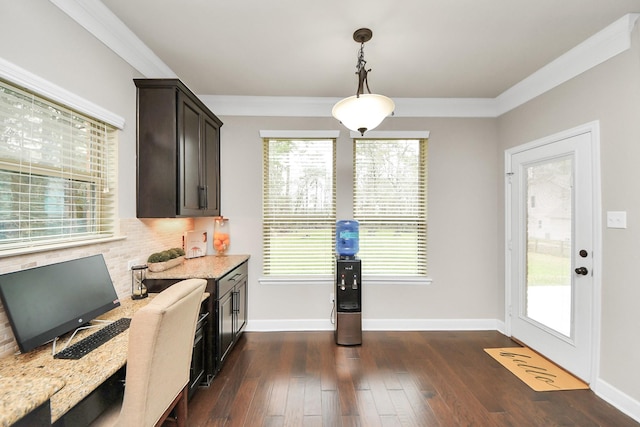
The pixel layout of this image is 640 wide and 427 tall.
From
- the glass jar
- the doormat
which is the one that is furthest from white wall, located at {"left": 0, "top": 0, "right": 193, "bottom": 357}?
the doormat

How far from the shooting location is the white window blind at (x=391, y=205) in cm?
332

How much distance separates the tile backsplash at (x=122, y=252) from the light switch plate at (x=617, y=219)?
3.73 m

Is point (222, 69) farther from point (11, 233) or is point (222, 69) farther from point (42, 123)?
point (11, 233)

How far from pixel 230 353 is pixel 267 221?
4.77 feet

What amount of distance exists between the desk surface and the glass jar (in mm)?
1677

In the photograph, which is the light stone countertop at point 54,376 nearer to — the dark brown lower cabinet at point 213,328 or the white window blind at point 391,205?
the dark brown lower cabinet at point 213,328

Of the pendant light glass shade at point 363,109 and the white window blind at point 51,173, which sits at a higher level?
the pendant light glass shade at point 363,109

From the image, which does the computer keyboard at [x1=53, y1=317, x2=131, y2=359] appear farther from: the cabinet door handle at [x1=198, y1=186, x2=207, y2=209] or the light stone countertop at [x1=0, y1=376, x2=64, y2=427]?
the cabinet door handle at [x1=198, y1=186, x2=207, y2=209]

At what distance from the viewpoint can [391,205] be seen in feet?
10.9

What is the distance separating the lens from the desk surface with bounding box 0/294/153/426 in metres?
0.61

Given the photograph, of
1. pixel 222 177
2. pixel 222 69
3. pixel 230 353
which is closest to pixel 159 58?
pixel 222 69

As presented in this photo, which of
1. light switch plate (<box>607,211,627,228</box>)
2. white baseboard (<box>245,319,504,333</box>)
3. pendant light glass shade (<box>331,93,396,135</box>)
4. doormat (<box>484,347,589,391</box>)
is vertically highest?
pendant light glass shade (<box>331,93,396,135</box>)

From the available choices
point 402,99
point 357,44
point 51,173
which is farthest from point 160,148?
point 402,99

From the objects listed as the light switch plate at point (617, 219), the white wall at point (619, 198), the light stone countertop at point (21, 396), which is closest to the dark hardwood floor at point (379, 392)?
the white wall at point (619, 198)
